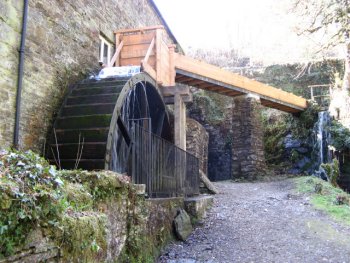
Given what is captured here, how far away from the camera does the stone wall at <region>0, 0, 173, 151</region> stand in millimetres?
5070

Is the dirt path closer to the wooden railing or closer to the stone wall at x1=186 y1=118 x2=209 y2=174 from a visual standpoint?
the wooden railing

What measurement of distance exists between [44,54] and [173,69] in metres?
3.91

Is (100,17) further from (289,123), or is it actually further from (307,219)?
(289,123)

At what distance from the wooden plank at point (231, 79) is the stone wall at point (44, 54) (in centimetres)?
292

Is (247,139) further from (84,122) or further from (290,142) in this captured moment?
(84,122)

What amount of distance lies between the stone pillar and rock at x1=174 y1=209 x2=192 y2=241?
24.4 ft

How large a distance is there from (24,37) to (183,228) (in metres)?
3.97

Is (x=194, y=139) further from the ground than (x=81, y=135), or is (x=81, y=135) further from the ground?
(x=194, y=139)

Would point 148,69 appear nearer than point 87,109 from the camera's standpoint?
No

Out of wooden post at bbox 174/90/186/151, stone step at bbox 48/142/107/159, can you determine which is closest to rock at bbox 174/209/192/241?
stone step at bbox 48/142/107/159

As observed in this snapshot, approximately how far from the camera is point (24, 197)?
1795mm

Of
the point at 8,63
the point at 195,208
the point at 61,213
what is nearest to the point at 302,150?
the point at 195,208

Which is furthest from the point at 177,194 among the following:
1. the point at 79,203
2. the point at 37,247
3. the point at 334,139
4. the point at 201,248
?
the point at 334,139

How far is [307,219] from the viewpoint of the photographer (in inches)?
271
